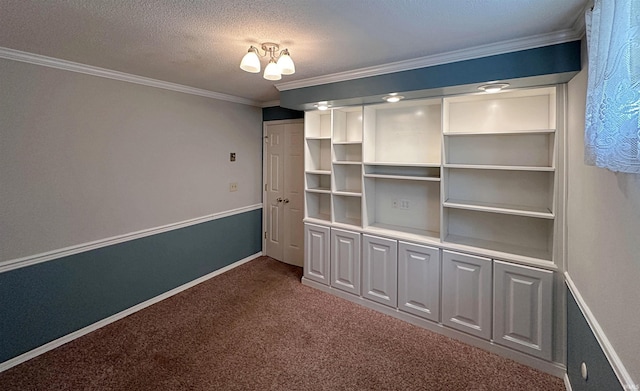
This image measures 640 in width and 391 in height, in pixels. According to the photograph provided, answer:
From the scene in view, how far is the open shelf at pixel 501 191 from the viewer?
2.44 meters

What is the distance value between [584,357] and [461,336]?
968mm

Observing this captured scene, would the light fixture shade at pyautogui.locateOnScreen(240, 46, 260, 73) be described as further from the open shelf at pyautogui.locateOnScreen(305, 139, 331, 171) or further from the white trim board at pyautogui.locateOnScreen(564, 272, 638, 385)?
the white trim board at pyautogui.locateOnScreen(564, 272, 638, 385)

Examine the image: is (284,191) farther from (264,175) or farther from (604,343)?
(604,343)

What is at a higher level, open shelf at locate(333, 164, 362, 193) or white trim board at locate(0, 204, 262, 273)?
open shelf at locate(333, 164, 362, 193)

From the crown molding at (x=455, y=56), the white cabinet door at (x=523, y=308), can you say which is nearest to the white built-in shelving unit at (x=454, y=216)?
the white cabinet door at (x=523, y=308)

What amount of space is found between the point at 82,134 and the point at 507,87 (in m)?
3.51

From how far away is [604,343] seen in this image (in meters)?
1.36

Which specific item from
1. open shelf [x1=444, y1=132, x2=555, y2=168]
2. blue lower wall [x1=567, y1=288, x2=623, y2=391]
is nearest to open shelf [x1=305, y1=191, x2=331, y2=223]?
open shelf [x1=444, y1=132, x2=555, y2=168]

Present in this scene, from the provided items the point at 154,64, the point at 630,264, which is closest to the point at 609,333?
the point at 630,264

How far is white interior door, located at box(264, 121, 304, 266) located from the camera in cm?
421

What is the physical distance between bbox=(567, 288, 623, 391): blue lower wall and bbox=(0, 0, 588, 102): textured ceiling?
5.70 ft

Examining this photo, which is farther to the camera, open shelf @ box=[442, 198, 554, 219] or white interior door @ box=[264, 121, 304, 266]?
white interior door @ box=[264, 121, 304, 266]

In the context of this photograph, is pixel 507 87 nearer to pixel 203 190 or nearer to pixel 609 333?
pixel 609 333

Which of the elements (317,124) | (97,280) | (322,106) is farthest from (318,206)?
(97,280)
